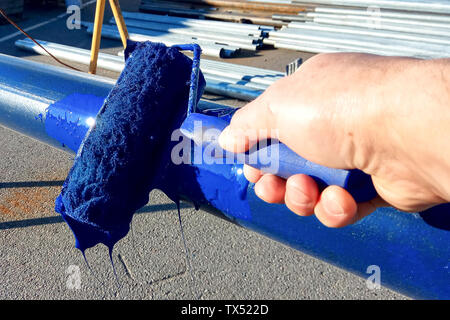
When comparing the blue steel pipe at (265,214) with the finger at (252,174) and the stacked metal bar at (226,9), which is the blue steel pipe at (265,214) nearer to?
the finger at (252,174)

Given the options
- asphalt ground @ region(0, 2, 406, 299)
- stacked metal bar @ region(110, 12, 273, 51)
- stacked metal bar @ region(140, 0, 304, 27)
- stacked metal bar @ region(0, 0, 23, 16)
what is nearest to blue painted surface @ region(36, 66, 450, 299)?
asphalt ground @ region(0, 2, 406, 299)

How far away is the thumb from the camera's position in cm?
80

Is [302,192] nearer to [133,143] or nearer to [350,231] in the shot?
[350,231]

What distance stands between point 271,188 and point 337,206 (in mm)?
162

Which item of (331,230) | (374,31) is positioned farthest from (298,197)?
(374,31)

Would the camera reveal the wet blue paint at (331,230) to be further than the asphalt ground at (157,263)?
No

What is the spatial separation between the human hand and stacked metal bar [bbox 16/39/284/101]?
243 cm

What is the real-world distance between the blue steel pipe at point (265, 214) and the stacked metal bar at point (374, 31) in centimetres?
325

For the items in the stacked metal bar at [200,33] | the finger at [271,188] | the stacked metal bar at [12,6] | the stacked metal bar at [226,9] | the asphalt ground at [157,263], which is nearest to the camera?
the finger at [271,188]

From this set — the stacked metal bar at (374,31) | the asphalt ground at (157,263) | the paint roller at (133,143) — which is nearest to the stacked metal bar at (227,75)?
the stacked metal bar at (374,31)

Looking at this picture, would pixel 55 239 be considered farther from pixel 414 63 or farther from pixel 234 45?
pixel 234 45

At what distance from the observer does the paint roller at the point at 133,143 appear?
0.88 metres

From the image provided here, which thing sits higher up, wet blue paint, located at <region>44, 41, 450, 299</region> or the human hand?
the human hand

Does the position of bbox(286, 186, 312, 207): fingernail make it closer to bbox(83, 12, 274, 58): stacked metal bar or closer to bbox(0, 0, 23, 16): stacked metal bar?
bbox(83, 12, 274, 58): stacked metal bar
